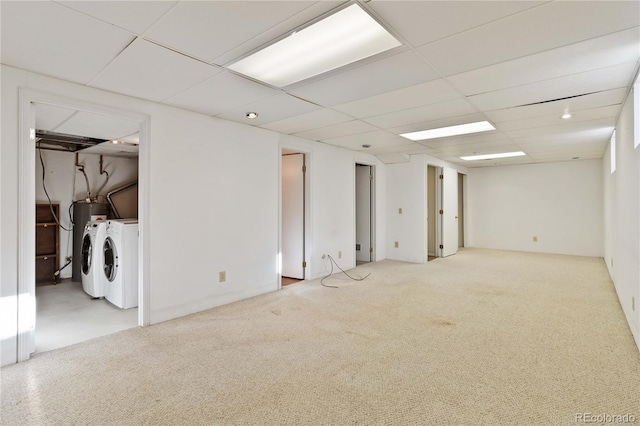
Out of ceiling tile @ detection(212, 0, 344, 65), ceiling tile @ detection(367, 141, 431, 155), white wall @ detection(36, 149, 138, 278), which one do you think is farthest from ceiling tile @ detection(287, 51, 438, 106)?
white wall @ detection(36, 149, 138, 278)

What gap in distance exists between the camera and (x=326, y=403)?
187cm

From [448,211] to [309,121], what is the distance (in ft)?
15.2

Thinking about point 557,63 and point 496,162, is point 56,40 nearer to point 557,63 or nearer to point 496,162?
point 557,63

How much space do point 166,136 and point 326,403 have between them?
8.97ft

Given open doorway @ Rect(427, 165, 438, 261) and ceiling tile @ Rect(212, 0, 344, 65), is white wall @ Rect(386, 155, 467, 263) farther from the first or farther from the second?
ceiling tile @ Rect(212, 0, 344, 65)

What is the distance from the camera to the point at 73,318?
129 inches

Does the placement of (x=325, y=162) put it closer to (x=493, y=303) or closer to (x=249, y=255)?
(x=249, y=255)

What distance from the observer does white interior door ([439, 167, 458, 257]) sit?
22.7ft

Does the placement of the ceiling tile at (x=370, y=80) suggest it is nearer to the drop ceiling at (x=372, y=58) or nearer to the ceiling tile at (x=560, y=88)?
the drop ceiling at (x=372, y=58)

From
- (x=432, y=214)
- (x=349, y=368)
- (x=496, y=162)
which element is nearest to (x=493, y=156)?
(x=496, y=162)

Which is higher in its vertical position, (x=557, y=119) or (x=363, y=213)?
(x=557, y=119)

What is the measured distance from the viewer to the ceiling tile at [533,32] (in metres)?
1.60

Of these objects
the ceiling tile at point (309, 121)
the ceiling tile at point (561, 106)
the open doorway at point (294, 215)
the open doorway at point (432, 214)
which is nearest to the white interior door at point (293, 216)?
the open doorway at point (294, 215)

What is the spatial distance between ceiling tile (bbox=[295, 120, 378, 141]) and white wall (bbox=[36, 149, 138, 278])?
3.42 m
